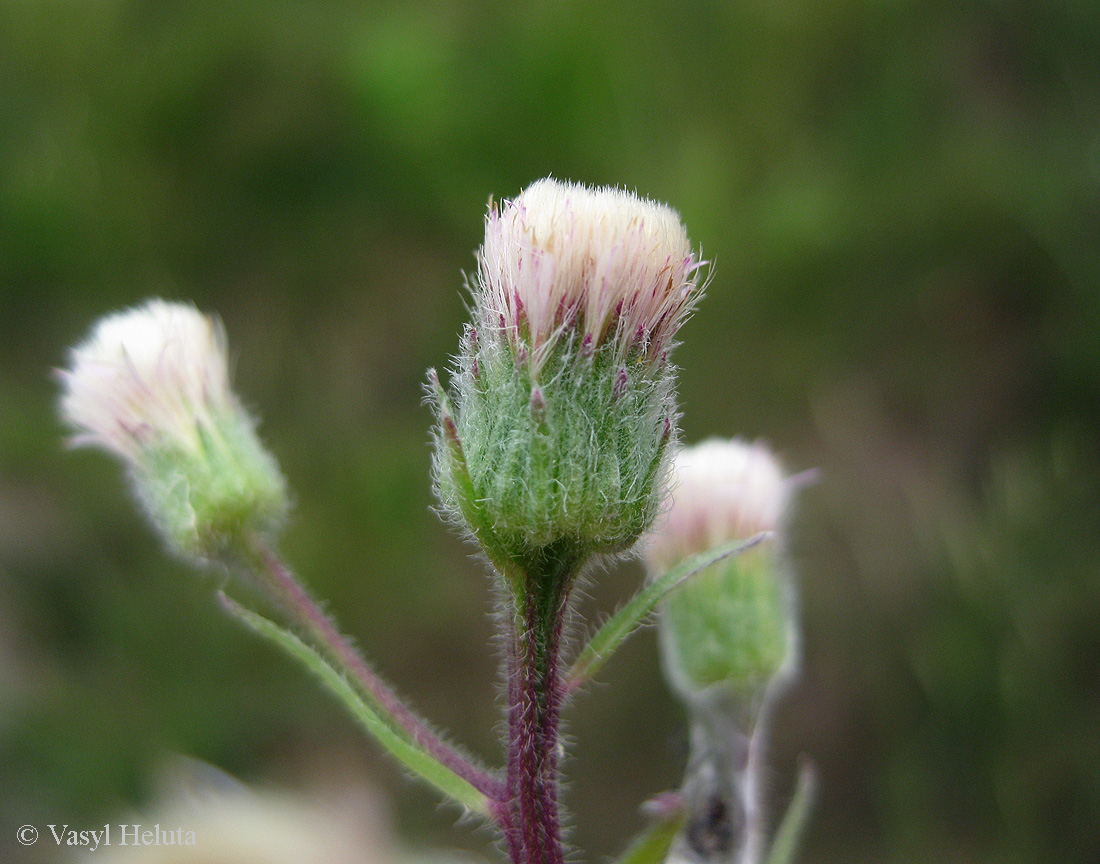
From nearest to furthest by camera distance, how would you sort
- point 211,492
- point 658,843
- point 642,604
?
point 642,604 < point 658,843 < point 211,492

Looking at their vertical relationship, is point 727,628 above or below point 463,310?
below

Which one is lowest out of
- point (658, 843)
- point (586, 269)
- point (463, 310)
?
point (658, 843)

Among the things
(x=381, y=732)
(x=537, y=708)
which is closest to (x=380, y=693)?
(x=381, y=732)

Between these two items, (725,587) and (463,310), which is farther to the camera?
(463,310)

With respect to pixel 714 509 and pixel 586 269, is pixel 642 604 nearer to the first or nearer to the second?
pixel 586 269

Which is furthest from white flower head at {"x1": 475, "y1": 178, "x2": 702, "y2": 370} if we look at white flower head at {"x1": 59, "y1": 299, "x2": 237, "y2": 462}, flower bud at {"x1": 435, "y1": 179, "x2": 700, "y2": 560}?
white flower head at {"x1": 59, "y1": 299, "x2": 237, "y2": 462}

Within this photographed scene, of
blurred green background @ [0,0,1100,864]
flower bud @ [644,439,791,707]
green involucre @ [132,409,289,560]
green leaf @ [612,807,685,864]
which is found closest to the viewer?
green leaf @ [612,807,685,864]

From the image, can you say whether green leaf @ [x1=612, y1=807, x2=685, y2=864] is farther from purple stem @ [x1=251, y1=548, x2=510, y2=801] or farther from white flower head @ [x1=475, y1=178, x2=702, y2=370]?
white flower head @ [x1=475, y1=178, x2=702, y2=370]

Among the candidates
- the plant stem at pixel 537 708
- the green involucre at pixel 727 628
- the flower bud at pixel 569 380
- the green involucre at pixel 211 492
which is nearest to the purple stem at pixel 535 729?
the plant stem at pixel 537 708
